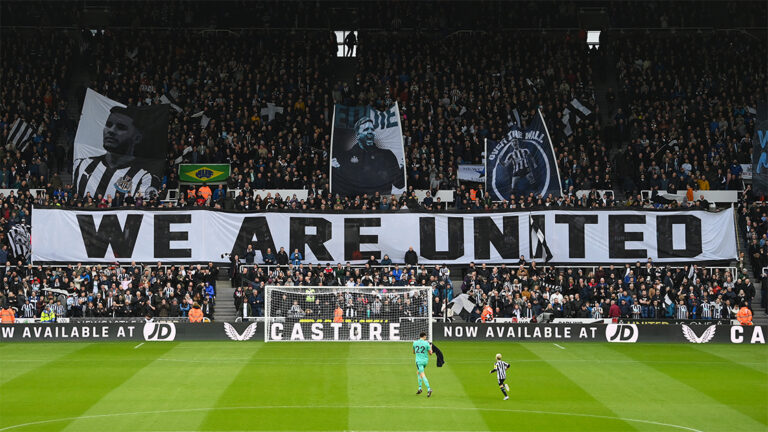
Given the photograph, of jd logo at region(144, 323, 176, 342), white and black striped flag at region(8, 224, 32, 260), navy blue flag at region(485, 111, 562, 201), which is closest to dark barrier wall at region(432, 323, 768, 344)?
navy blue flag at region(485, 111, 562, 201)

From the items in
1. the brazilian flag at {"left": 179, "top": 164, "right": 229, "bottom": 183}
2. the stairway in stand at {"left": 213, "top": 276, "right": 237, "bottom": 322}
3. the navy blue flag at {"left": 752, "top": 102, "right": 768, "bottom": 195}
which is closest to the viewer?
the navy blue flag at {"left": 752, "top": 102, "right": 768, "bottom": 195}

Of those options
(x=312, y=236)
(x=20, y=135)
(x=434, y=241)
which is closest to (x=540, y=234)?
(x=434, y=241)

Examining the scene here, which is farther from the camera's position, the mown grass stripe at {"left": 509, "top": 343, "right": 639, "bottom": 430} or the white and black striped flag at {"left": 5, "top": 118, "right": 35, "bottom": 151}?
the white and black striped flag at {"left": 5, "top": 118, "right": 35, "bottom": 151}

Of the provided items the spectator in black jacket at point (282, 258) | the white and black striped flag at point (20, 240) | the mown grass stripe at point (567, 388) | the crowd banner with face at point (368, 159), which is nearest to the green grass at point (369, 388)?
the mown grass stripe at point (567, 388)

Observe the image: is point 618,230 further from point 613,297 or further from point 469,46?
point 469,46

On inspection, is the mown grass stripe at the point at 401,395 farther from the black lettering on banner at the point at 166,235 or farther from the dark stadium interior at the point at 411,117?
the black lettering on banner at the point at 166,235

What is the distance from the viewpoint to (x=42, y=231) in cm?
4453

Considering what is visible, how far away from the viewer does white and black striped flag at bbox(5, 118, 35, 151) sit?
168 ft

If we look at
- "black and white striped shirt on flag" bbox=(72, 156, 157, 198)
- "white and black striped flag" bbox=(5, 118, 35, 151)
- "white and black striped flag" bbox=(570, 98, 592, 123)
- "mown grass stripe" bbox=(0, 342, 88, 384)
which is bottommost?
"mown grass stripe" bbox=(0, 342, 88, 384)

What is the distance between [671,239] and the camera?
150 ft

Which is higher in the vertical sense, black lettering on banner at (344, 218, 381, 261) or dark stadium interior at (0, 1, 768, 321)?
dark stadium interior at (0, 1, 768, 321)

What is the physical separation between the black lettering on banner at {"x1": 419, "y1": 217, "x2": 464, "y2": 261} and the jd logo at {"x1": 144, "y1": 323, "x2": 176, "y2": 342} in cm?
1278

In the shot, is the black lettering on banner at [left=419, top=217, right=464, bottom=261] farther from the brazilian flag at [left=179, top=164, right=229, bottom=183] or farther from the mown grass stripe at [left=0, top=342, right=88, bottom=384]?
the mown grass stripe at [left=0, top=342, right=88, bottom=384]

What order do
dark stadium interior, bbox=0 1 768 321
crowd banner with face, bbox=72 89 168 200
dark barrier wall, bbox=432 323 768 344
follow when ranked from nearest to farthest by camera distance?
1. dark barrier wall, bbox=432 323 768 344
2. dark stadium interior, bbox=0 1 768 321
3. crowd banner with face, bbox=72 89 168 200
